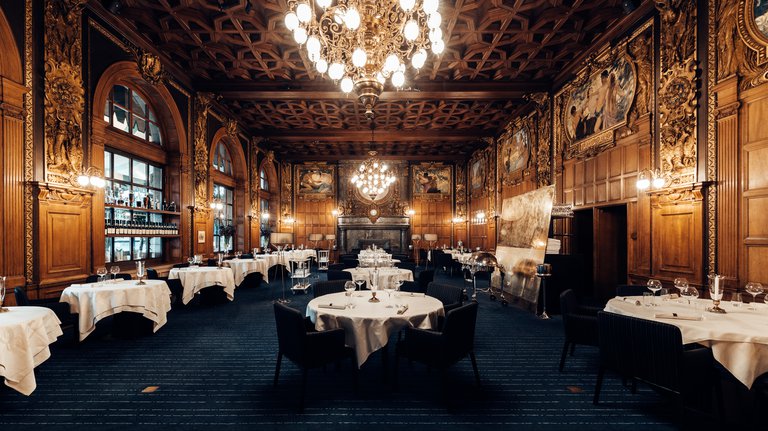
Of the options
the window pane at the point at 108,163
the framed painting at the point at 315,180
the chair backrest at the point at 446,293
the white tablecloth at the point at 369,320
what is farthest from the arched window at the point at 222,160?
the white tablecloth at the point at 369,320

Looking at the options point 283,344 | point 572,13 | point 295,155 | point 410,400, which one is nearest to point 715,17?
point 572,13

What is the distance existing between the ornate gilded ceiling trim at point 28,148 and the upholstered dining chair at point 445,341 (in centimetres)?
512

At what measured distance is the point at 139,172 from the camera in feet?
24.9

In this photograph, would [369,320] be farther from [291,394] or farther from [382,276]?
[382,276]

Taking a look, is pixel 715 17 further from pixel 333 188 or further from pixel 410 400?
pixel 333 188

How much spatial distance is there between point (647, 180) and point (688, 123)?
41.8 inches

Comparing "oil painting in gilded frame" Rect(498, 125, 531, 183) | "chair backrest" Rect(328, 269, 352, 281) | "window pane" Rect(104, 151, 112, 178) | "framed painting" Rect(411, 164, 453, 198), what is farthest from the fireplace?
"window pane" Rect(104, 151, 112, 178)

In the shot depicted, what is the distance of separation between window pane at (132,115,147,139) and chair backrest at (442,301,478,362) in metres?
7.70

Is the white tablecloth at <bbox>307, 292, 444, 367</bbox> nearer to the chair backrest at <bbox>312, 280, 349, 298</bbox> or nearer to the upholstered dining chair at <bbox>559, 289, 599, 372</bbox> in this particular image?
the chair backrest at <bbox>312, 280, 349, 298</bbox>

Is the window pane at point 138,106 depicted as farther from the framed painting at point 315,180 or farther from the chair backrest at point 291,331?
the framed painting at point 315,180

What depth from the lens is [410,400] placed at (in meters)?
3.18

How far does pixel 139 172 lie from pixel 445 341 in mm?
7692

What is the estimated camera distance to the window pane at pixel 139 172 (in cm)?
746

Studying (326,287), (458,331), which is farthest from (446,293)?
(326,287)
